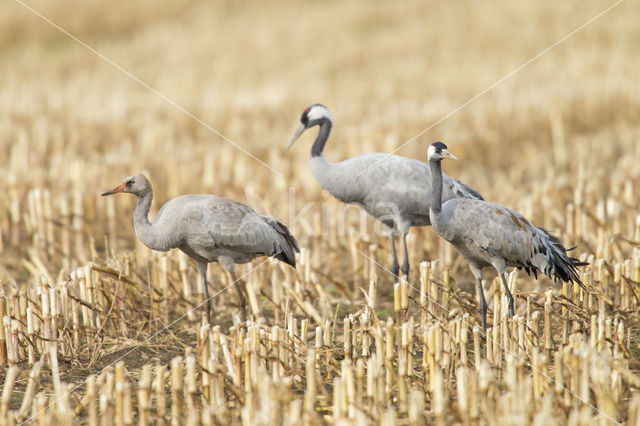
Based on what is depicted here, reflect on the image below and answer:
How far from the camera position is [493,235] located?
5.83 m

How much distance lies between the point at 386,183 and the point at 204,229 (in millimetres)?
1781

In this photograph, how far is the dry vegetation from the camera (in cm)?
445

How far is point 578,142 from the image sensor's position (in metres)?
11.9

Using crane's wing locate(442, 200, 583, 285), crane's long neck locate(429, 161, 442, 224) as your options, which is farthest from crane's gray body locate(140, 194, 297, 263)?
crane's wing locate(442, 200, 583, 285)

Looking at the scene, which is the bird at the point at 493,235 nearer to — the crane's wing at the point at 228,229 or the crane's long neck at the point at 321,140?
the crane's wing at the point at 228,229

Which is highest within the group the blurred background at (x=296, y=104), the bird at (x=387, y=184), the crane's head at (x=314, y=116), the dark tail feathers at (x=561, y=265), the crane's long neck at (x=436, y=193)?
the blurred background at (x=296, y=104)

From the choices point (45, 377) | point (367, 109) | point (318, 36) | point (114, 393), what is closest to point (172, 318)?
point (45, 377)

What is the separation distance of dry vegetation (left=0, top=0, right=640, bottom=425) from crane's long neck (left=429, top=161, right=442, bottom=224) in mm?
457

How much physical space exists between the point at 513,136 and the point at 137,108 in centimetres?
620

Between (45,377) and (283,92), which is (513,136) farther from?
(45,377)

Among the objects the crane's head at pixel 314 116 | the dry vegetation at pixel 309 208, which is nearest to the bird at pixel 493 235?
the dry vegetation at pixel 309 208

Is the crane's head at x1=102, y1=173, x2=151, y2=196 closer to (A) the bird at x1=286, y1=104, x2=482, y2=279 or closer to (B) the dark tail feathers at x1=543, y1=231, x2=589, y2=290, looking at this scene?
(A) the bird at x1=286, y1=104, x2=482, y2=279

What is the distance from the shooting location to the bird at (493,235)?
5.83 meters

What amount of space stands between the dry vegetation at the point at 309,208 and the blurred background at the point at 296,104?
0.06m
